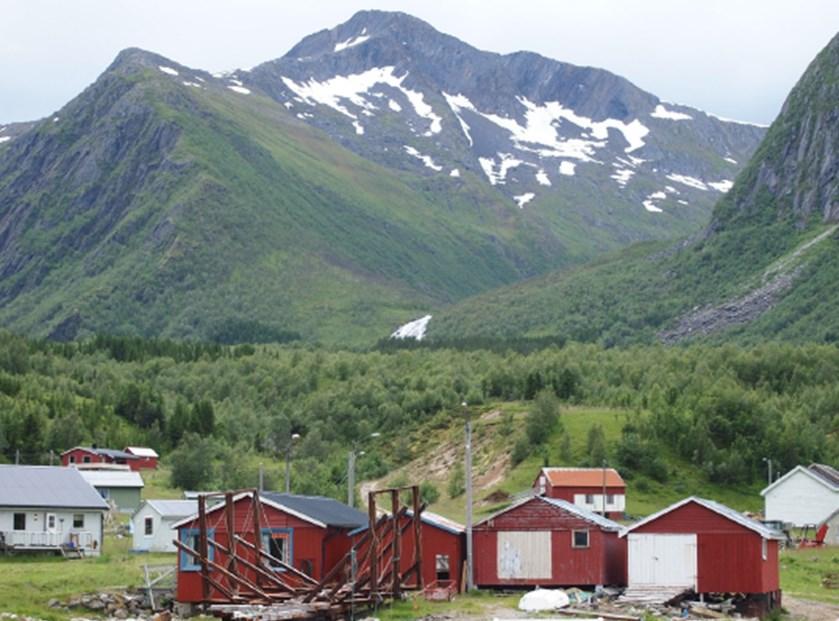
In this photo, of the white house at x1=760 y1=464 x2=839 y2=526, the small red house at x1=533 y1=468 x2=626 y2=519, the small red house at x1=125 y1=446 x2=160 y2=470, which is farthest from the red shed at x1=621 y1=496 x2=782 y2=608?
the small red house at x1=125 y1=446 x2=160 y2=470

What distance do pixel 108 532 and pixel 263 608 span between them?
40037 mm

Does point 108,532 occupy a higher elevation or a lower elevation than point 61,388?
lower

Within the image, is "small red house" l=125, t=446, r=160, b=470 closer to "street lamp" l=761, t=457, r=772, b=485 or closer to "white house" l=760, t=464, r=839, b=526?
"street lamp" l=761, t=457, r=772, b=485

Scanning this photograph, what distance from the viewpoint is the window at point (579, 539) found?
6372 cm

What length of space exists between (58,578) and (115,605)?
4.84m

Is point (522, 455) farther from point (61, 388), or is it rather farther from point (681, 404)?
point (61, 388)

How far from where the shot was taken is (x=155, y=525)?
8125cm

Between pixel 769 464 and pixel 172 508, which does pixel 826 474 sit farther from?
pixel 172 508

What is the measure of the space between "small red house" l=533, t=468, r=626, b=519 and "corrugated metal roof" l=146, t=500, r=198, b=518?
2587cm

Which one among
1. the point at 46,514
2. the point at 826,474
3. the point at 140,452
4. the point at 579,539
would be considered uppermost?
the point at 140,452

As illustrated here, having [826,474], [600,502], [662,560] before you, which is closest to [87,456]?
[600,502]

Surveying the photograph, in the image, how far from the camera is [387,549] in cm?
6303

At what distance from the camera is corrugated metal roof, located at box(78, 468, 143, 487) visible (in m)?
102

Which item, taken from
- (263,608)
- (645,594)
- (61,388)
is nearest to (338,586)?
(263,608)
